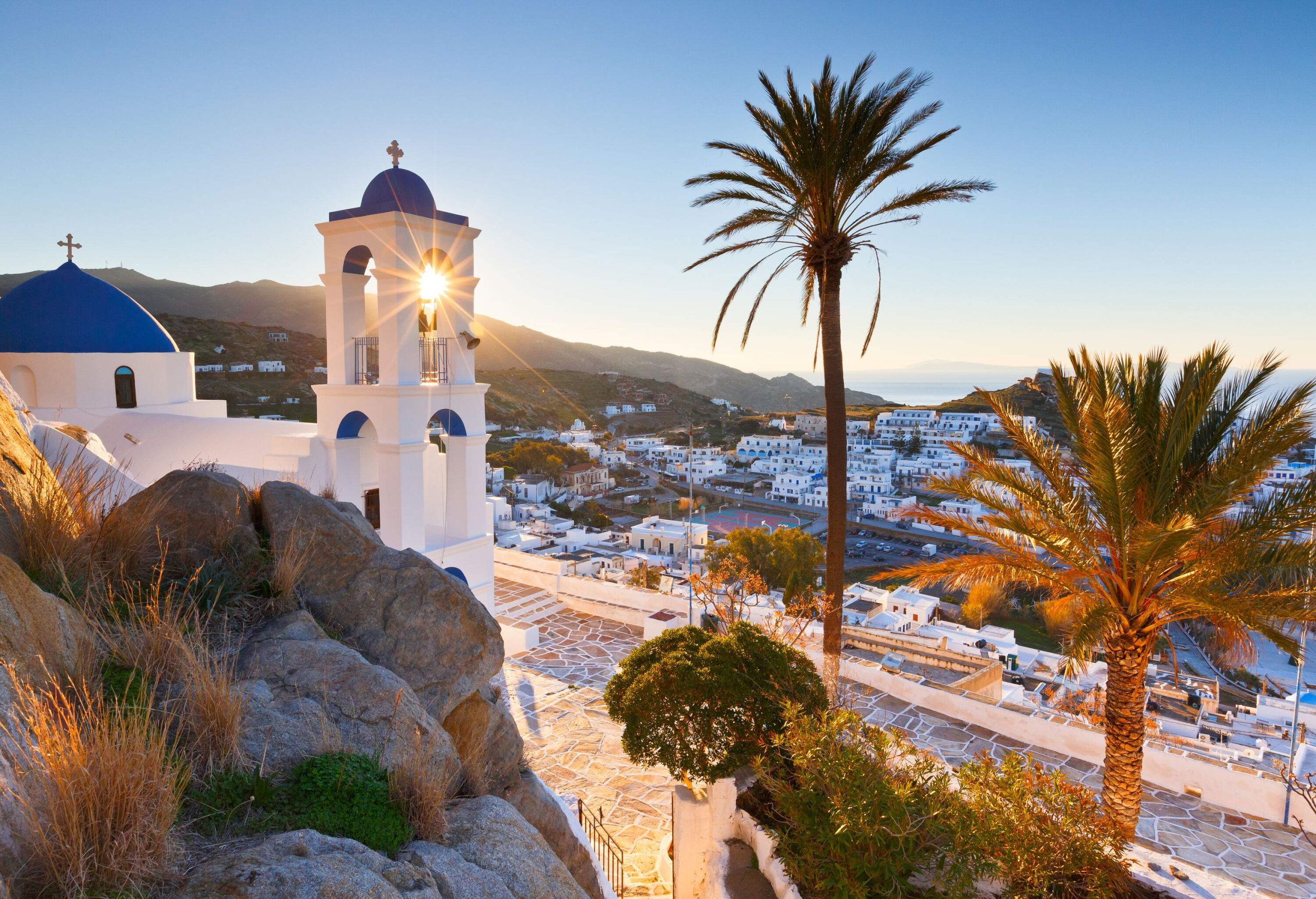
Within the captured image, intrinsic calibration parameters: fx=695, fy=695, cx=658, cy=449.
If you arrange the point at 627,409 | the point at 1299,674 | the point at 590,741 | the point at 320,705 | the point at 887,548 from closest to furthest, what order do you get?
the point at 320,705, the point at 1299,674, the point at 590,741, the point at 887,548, the point at 627,409

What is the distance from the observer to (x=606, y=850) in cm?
690

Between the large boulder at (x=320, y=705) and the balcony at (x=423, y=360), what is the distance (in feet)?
22.4

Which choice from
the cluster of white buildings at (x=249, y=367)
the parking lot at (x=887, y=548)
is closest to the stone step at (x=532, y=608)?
the cluster of white buildings at (x=249, y=367)

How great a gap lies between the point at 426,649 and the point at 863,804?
294 cm

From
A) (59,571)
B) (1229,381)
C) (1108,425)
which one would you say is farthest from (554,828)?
(1229,381)

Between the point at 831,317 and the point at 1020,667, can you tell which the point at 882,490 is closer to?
the point at 1020,667

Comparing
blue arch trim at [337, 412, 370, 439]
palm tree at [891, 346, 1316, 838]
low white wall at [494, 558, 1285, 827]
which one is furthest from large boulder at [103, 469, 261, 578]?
low white wall at [494, 558, 1285, 827]

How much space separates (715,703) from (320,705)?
355cm

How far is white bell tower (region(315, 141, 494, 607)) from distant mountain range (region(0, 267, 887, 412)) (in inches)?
2122

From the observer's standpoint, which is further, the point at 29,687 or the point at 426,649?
the point at 426,649

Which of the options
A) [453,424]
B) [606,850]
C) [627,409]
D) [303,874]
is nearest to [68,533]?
[303,874]

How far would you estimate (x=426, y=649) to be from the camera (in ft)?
15.4

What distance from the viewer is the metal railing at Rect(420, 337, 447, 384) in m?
10.5

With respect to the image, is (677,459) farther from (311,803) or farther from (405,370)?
(311,803)
